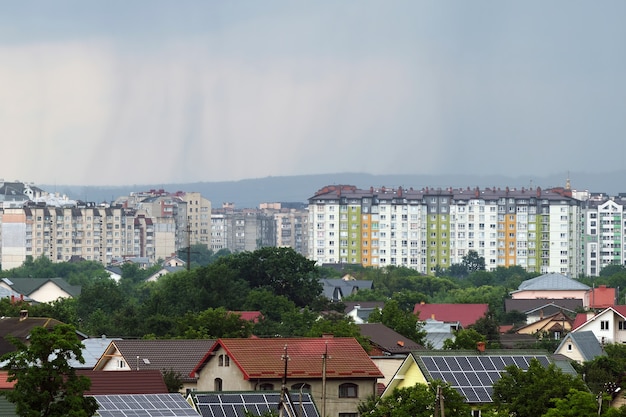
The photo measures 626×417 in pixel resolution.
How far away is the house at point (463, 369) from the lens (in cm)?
3809

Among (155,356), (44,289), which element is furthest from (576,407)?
(44,289)

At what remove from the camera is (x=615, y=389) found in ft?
130

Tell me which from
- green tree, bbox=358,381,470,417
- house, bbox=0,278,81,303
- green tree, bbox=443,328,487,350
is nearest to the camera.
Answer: green tree, bbox=358,381,470,417

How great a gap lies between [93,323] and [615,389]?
34976 millimetres

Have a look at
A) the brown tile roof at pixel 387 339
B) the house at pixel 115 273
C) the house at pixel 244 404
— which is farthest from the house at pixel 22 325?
the house at pixel 115 273

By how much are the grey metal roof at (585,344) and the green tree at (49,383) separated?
2986 centimetres

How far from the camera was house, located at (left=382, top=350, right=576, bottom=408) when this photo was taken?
38.1 meters

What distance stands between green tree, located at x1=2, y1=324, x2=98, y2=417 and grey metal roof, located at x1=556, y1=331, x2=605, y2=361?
98.0 feet

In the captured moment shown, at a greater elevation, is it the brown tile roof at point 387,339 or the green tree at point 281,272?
the green tree at point 281,272

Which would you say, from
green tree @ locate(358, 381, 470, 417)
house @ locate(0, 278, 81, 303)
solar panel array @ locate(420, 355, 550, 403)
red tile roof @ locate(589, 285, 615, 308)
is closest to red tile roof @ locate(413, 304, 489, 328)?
red tile roof @ locate(589, 285, 615, 308)

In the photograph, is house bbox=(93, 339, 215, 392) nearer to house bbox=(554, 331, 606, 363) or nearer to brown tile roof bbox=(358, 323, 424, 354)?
brown tile roof bbox=(358, 323, 424, 354)

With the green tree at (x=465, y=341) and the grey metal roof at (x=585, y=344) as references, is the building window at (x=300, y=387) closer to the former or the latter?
the green tree at (x=465, y=341)

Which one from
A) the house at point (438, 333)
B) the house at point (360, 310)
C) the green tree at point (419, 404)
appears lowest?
the house at point (360, 310)

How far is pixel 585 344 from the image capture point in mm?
56844
